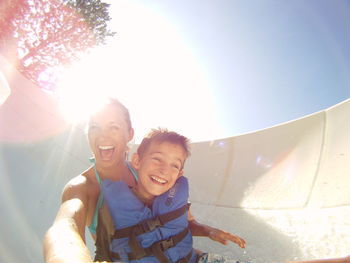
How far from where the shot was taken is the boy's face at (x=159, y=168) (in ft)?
3.50

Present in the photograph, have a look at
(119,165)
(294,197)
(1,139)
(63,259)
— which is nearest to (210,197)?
(294,197)

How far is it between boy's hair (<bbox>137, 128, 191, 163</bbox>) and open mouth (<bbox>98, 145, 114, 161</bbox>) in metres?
0.27

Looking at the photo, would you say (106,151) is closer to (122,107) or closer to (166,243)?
(122,107)

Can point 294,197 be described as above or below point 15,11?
below

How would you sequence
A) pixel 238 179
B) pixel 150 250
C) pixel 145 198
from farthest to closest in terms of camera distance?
pixel 238 179
pixel 145 198
pixel 150 250

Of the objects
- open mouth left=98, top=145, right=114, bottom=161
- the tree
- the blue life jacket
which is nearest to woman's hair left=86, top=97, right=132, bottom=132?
open mouth left=98, top=145, right=114, bottom=161

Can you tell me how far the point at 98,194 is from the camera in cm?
123

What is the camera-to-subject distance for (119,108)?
1.42 m

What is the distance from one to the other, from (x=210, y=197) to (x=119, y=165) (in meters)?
1.60

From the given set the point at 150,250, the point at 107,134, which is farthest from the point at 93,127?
the point at 150,250

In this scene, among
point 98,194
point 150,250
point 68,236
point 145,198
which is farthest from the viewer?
point 98,194

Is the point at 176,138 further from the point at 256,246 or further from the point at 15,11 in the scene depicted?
the point at 15,11

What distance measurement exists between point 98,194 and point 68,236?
0.60m

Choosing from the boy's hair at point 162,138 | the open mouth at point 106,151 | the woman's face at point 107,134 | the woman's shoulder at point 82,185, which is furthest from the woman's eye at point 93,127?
the boy's hair at point 162,138
